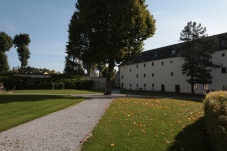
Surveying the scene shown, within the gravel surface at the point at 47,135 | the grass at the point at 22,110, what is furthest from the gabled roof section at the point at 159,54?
the gravel surface at the point at 47,135

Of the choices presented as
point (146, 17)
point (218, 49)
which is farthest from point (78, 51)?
point (218, 49)

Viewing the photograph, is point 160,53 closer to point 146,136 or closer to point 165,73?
point 165,73

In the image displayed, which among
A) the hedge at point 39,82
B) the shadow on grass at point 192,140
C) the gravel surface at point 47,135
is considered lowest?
the shadow on grass at point 192,140

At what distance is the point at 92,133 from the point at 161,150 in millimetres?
2705

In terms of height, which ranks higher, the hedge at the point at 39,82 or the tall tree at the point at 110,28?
the tall tree at the point at 110,28

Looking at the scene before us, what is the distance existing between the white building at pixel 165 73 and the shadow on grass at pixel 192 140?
3673 centimetres

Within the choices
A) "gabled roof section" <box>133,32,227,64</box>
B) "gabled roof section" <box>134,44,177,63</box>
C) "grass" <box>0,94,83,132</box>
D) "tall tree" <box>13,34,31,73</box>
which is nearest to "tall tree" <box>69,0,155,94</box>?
"grass" <box>0,94,83,132</box>

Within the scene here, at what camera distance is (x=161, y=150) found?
263 inches

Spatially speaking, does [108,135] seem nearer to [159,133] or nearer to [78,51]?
[159,133]

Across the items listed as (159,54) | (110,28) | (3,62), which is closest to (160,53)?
(159,54)

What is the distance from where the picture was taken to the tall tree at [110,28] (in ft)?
88.1

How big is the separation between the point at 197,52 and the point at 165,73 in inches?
581

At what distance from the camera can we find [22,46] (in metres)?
69.8

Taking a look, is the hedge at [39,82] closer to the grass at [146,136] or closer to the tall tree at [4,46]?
the tall tree at [4,46]
